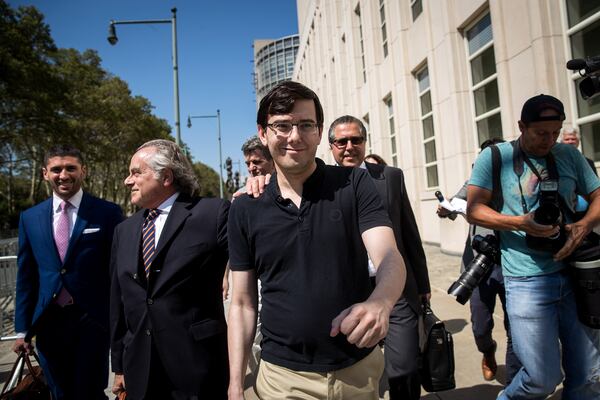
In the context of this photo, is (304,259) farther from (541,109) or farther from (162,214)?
(541,109)

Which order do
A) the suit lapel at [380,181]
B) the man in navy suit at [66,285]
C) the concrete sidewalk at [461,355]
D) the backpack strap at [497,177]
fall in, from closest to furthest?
1. the backpack strap at [497,177]
2. the suit lapel at [380,181]
3. the man in navy suit at [66,285]
4. the concrete sidewalk at [461,355]

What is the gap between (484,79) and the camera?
8.77m

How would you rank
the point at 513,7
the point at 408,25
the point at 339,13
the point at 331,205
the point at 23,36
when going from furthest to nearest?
the point at 339,13 → the point at 23,36 → the point at 408,25 → the point at 513,7 → the point at 331,205

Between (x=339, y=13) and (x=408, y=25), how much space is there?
1089 cm

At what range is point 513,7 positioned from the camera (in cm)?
722

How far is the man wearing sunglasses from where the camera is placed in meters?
2.57

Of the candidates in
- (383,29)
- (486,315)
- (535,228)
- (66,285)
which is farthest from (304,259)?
(383,29)

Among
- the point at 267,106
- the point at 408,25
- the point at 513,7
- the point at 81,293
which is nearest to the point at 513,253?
the point at 267,106

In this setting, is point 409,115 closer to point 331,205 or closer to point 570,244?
point 570,244

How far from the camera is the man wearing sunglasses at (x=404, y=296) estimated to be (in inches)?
101

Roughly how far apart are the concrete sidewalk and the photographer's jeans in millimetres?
1075

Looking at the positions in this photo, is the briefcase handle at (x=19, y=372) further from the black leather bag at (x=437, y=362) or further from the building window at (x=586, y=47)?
the building window at (x=586, y=47)

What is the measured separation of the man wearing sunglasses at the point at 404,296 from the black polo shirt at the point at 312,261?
1017 mm

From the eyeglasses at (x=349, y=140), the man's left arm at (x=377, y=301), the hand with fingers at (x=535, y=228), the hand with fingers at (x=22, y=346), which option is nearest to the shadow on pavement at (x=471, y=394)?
the hand with fingers at (x=535, y=228)
